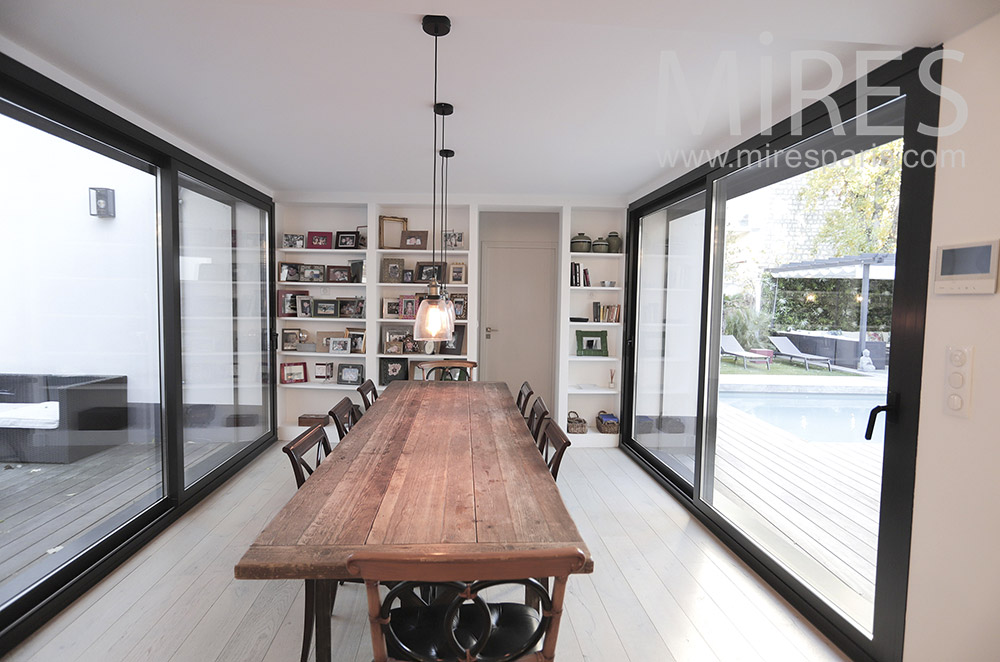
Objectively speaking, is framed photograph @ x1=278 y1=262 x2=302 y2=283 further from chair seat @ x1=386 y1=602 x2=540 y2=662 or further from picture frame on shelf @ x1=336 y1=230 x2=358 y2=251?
chair seat @ x1=386 y1=602 x2=540 y2=662

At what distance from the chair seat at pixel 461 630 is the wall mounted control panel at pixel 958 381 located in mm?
1574

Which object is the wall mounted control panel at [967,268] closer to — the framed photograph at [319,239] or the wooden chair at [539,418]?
the wooden chair at [539,418]

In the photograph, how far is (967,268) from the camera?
1782mm

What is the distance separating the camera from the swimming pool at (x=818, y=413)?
2299 millimetres

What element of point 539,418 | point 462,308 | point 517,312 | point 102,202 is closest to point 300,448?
point 539,418

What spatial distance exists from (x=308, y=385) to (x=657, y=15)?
4796 millimetres

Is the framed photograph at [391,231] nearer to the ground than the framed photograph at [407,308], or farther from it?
farther from it

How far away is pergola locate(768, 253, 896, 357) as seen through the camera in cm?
218

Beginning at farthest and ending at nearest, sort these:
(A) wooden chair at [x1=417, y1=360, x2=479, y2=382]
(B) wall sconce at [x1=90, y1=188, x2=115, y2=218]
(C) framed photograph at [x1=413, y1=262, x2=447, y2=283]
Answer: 1. (C) framed photograph at [x1=413, y1=262, x2=447, y2=283]
2. (A) wooden chair at [x1=417, y1=360, x2=479, y2=382]
3. (B) wall sconce at [x1=90, y1=188, x2=115, y2=218]

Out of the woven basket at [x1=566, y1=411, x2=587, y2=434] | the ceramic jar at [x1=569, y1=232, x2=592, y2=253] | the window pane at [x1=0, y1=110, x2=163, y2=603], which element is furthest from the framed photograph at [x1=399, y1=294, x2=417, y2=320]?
the window pane at [x1=0, y1=110, x2=163, y2=603]

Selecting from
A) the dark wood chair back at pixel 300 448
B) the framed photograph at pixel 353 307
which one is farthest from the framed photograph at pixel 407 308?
the dark wood chair back at pixel 300 448

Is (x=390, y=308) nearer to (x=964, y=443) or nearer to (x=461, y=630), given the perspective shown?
(x=461, y=630)

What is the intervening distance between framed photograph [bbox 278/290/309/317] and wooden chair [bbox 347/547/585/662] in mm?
4274

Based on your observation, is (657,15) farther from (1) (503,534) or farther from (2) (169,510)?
(2) (169,510)
